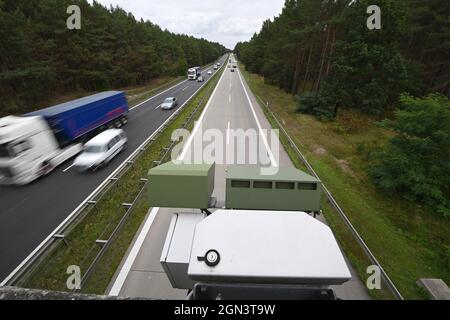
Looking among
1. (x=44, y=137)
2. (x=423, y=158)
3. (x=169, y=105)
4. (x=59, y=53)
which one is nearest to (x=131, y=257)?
(x=44, y=137)

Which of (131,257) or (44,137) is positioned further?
(44,137)

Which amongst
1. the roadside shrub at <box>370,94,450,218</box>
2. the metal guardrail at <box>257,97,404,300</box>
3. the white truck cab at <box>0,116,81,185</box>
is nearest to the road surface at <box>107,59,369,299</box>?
the metal guardrail at <box>257,97,404,300</box>

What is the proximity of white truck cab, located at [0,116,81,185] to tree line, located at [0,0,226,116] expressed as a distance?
15873 mm

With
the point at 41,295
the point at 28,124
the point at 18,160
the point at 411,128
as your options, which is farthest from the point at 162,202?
the point at 411,128

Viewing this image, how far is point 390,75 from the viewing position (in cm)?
2244

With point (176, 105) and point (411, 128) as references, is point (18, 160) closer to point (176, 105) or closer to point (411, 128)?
point (411, 128)

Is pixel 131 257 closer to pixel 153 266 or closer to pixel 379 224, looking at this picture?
pixel 153 266

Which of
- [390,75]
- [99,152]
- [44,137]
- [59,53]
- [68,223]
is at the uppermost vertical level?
[59,53]

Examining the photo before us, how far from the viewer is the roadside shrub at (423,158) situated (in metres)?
11.9

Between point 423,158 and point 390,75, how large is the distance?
1337 cm

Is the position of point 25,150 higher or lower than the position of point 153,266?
higher

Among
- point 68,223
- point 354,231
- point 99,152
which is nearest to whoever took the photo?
point 354,231

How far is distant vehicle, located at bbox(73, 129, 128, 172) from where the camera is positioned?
14070 millimetres

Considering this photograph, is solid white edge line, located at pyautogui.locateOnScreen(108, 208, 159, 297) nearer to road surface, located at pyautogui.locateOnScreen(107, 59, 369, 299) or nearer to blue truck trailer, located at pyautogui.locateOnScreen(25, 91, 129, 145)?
road surface, located at pyautogui.locateOnScreen(107, 59, 369, 299)
